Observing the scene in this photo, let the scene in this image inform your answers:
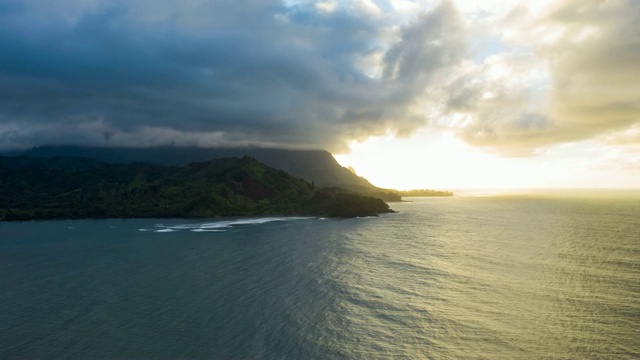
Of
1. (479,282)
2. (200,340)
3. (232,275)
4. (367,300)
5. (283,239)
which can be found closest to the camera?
(200,340)

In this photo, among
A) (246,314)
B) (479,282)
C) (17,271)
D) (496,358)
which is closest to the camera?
(496,358)

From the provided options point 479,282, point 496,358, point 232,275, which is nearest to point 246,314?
point 232,275

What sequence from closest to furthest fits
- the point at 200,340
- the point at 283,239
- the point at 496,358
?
the point at 496,358 < the point at 200,340 < the point at 283,239

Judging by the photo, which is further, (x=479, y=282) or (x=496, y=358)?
(x=479, y=282)

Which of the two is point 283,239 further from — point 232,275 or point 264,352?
point 264,352

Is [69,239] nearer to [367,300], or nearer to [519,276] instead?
[367,300]

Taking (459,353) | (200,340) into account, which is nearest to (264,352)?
(200,340)
